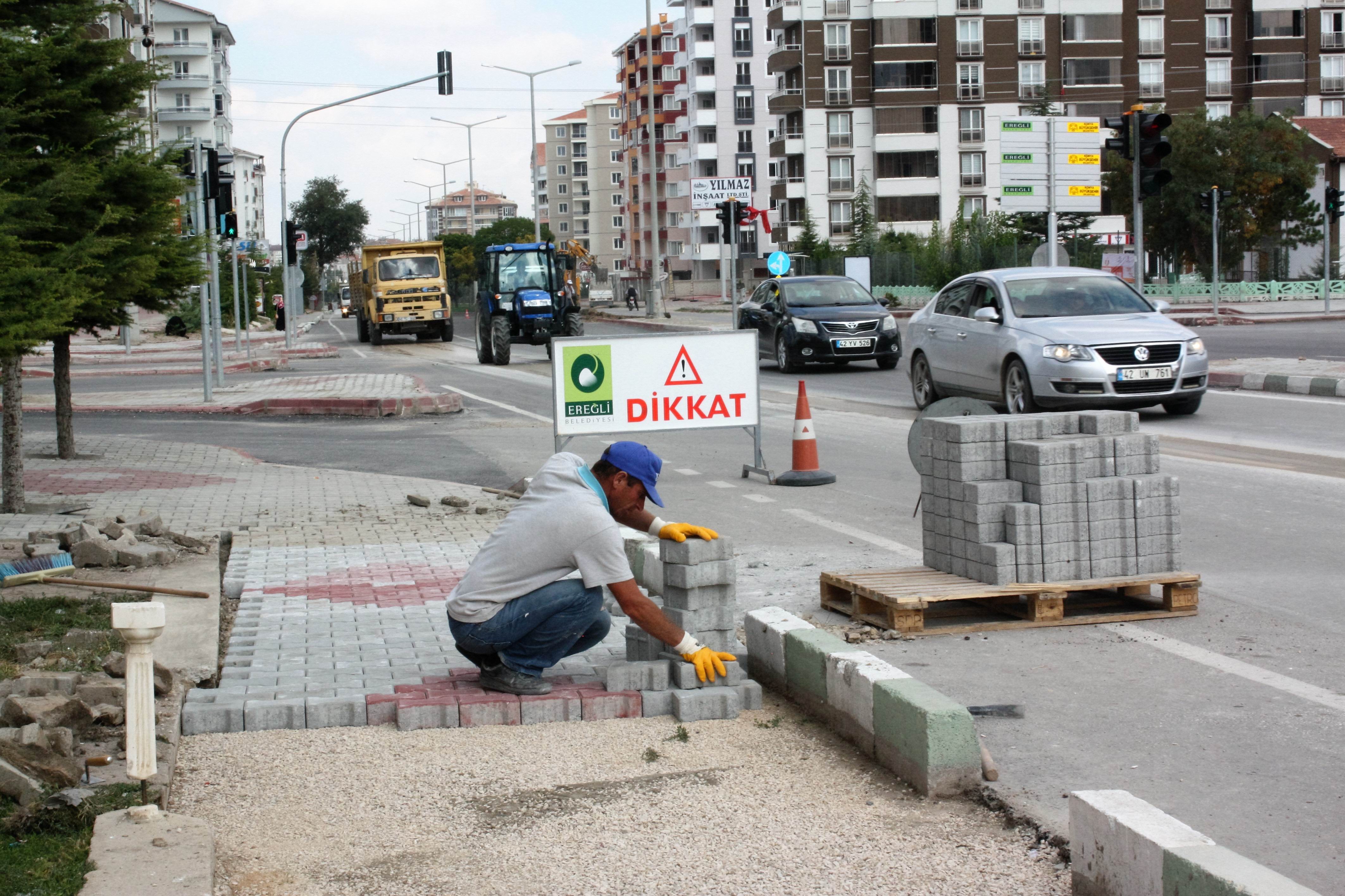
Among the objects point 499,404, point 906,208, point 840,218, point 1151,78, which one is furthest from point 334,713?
point 1151,78

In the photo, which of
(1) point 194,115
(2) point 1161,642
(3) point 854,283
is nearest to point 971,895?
(2) point 1161,642

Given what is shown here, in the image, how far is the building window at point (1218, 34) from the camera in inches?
3206

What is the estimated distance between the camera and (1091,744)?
16.2ft

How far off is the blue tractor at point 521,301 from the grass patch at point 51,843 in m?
28.3

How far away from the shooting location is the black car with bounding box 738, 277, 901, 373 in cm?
2514

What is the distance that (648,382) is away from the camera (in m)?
10.9

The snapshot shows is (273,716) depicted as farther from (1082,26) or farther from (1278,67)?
(1278,67)

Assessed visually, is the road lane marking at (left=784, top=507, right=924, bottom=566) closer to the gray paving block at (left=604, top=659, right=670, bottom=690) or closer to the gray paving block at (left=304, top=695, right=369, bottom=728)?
the gray paving block at (left=604, top=659, right=670, bottom=690)

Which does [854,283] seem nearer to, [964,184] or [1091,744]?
[1091,744]

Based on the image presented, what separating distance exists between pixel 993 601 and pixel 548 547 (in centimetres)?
260

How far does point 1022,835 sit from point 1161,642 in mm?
2468

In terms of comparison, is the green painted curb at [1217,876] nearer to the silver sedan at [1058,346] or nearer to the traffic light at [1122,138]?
the silver sedan at [1058,346]

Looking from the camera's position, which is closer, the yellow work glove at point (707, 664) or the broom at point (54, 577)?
the yellow work glove at point (707, 664)

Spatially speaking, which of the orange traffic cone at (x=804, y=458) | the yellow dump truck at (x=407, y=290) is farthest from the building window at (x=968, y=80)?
the orange traffic cone at (x=804, y=458)
